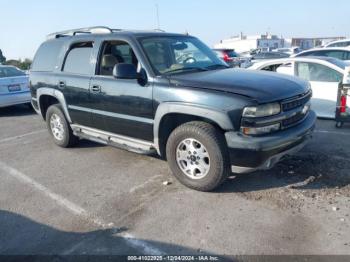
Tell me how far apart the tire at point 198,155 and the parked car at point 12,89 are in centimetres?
720

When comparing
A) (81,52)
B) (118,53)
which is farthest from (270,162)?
(81,52)

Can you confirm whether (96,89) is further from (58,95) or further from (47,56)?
(47,56)

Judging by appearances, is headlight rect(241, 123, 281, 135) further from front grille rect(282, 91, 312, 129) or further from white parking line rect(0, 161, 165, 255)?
white parking line rect(0, 161, 165, 255)

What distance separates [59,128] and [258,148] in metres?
4.04

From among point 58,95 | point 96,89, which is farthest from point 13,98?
point 96,89

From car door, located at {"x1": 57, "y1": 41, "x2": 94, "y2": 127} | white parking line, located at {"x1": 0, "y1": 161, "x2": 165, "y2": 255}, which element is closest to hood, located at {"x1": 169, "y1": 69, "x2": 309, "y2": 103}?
car door, located at {"x1": 57, "y1": 41, "x2": 94, "y2": 127}

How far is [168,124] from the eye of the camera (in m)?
4.41

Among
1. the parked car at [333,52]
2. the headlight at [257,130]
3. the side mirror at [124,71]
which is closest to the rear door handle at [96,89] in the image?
the side mirror at [124,71]

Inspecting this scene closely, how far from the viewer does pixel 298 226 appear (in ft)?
11.0

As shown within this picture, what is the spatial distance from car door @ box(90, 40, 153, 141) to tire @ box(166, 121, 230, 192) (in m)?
0.48

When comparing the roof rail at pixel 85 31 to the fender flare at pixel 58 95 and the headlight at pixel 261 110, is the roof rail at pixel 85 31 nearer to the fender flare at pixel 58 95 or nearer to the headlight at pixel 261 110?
the fender flare at pixel 58 95

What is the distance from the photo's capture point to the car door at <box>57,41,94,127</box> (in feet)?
17.3

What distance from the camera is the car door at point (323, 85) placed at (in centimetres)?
732

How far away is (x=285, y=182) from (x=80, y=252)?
261 centimetres
